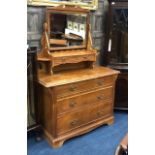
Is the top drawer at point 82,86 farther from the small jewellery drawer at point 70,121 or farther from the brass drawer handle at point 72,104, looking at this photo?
the small jewellery drawer at point 70,121

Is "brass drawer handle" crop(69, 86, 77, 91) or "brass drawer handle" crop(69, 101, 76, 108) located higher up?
"brass drawer handle" crop(69, 86, 77, 91)

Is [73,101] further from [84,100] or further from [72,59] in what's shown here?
[72,59]

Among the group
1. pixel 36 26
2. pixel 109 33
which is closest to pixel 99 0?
pixel 109 33

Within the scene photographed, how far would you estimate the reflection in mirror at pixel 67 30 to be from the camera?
2.57m

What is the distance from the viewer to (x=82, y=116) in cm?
261

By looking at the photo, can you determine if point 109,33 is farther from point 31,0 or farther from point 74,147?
point 74,147

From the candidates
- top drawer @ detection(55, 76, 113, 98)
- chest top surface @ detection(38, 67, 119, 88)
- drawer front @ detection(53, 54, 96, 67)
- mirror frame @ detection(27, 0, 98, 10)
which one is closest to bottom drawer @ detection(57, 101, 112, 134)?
top drawer @ detection(55, 76, 113, 98)

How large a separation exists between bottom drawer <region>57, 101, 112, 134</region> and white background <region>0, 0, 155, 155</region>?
138 cm

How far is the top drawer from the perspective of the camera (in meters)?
2.32

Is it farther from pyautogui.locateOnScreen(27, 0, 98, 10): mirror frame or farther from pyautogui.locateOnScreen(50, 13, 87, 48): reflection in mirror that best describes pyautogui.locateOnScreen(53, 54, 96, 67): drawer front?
pyautogui.locateOnScreen(27, 0, 98, 10): mirror frame
